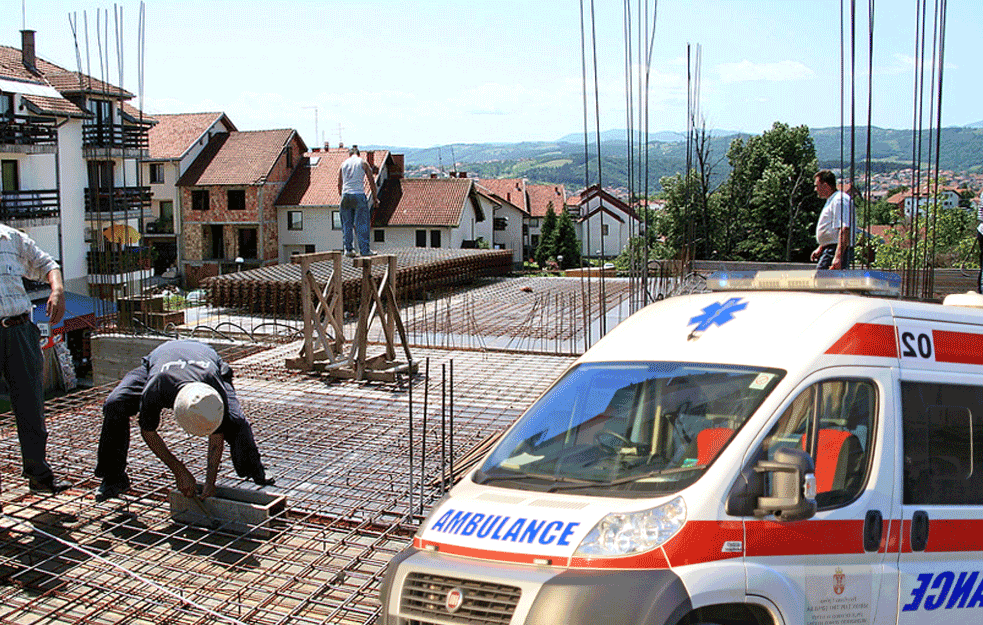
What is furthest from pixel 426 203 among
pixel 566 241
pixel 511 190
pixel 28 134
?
pixel 511 190

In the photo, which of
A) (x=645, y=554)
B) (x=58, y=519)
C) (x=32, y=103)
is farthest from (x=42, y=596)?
(x=32, y=103)

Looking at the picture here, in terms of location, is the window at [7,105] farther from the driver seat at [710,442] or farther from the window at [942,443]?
the window at [942,443]

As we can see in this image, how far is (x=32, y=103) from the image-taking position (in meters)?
22.6

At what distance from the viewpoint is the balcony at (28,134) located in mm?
21453

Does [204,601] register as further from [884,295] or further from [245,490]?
[884,295]

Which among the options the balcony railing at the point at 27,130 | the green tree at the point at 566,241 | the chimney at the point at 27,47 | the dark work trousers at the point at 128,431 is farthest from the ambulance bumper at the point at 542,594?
the green tree at the point at 566,241

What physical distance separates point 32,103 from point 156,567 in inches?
855

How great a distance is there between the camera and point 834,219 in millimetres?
6660

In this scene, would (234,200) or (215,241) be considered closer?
(234,200)

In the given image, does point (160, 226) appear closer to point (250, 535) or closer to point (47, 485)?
point (47, 485)

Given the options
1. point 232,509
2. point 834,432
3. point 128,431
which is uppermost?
point 834,432

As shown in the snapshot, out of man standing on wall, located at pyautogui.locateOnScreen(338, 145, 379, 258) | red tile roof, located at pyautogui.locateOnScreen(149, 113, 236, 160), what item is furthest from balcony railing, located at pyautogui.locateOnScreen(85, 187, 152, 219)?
man standing on wall, located at pyautogui.locateOnScreen(338, 145, 379, 258)

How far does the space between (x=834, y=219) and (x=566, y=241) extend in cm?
4479

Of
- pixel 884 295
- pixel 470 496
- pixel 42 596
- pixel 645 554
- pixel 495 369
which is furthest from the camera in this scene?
pixel 495 369
